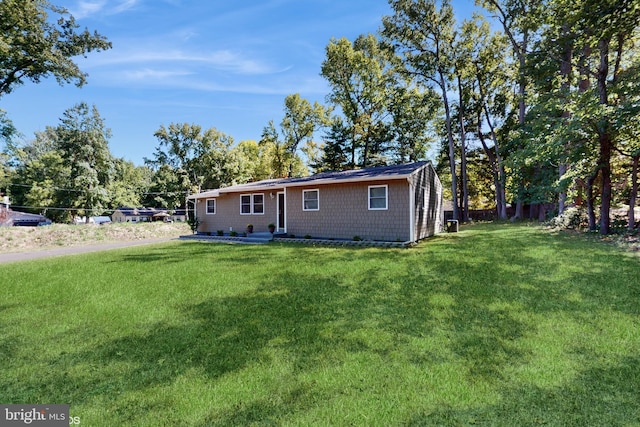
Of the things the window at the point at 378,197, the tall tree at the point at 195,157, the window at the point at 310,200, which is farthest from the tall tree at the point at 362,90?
the window at the point at 378,197

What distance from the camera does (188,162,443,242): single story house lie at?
1188 cm

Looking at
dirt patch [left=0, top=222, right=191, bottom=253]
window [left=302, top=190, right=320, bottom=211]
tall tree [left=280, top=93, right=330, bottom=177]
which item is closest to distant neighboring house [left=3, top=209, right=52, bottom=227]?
dirt patch [left=0, top=222, right=191, bottom=253]

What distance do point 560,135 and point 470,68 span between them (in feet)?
49.7

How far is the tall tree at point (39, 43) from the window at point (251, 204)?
39.0 feet

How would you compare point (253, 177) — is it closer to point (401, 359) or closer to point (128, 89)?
point (128, 89)

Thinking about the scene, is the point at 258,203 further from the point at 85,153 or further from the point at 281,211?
the point at 85,153

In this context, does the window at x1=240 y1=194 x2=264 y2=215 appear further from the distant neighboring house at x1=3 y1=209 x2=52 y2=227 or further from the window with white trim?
the distant neighboring house at x1=3 y1=209 x2=52 y2=227

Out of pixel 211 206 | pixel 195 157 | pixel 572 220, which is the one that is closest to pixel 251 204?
pixel 211 206

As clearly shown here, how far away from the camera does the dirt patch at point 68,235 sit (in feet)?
48.6

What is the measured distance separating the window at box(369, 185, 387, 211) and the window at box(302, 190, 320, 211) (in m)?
2.61

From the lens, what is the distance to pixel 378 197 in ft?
40.5

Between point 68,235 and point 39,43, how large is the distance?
32.7 feet

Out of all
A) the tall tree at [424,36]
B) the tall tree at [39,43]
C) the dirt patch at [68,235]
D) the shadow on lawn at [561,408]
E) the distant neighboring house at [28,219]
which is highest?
the tall tree at [424,36]

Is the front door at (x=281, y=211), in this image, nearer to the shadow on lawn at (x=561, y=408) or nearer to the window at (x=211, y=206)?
the window at (x=211, y=206)
